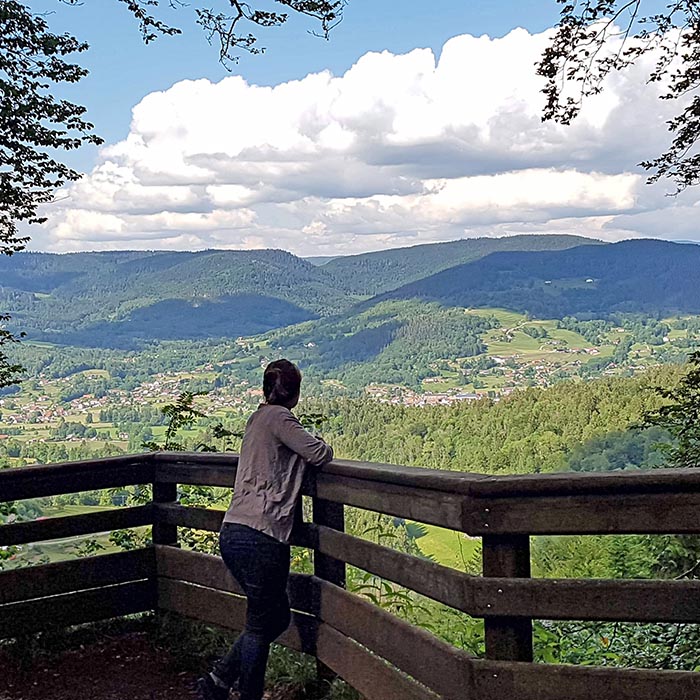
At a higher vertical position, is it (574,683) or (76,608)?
(574,683)

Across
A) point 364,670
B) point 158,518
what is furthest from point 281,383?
point 158,518

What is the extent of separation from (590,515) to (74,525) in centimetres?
333

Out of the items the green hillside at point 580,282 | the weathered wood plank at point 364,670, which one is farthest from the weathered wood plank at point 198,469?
the green hillside at point 580,282

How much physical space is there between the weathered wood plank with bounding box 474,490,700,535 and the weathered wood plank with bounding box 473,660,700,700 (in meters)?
0.45

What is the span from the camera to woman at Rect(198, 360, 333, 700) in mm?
4066

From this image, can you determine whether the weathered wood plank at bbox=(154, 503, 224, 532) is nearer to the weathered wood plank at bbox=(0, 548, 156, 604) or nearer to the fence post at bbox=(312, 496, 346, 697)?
the weathered wood plank at bbox=(0, 548, 156, 604)

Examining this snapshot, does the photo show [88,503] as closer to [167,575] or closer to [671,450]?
[167,575]

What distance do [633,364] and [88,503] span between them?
75.3 meters

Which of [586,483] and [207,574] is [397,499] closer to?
[586,483]

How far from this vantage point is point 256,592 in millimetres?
4109

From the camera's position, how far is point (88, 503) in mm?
6590

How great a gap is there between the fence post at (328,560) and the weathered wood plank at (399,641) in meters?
0.05

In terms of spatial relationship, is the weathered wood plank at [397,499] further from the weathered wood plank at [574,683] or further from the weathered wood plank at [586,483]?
the weathered wood plank at [574,683]

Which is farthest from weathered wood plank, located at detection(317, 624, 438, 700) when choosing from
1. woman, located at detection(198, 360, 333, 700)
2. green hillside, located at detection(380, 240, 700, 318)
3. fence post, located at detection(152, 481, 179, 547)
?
green hillside, located at detection(380, 240, 700, 318)
